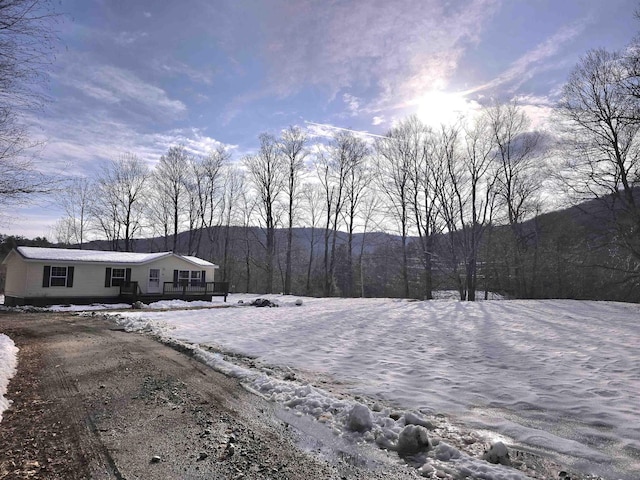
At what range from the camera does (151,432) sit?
3223 mm

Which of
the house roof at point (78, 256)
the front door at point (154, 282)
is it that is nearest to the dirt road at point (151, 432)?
the house roof at point (78, 256)

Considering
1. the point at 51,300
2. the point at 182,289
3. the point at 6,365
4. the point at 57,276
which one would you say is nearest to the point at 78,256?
the point at 57,276

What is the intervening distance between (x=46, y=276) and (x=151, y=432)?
787 inches

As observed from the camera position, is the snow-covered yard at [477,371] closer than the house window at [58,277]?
Yes

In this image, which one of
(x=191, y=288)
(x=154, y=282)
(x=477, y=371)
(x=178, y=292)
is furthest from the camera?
(x=191, y=288)

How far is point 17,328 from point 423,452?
41.6 feet

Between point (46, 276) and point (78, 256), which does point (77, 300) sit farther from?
point (78, 256)

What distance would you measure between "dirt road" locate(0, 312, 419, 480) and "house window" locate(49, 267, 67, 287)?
1581 cm

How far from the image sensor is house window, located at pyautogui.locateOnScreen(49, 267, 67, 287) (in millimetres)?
18328

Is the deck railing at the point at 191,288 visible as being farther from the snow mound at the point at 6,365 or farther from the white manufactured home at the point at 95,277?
the snow mound at the point at 6,365

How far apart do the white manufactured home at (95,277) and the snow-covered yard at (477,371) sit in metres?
11.0

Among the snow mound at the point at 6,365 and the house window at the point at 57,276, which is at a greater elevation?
the house window at the point at 57,276

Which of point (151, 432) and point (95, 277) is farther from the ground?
point (95, 277)

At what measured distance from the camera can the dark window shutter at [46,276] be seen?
18.0 m
